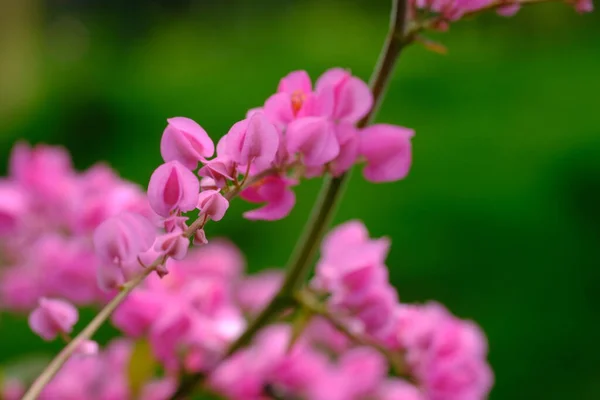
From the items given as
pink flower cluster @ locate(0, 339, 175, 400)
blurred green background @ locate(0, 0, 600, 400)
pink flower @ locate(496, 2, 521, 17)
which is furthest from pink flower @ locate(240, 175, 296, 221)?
blurred green background @ locate(0, 0, 600, 400)

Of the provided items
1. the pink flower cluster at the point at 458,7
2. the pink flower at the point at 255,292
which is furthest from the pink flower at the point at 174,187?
the pink flower at the point at 255,292

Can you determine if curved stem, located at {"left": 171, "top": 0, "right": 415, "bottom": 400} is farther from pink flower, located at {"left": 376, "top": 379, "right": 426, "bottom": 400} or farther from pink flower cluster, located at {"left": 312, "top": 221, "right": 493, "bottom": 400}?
pink flower, located at {"left": 376, "top": 379, "right": 426, "bottom": 400}

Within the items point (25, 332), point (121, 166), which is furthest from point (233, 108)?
point (25, 332)

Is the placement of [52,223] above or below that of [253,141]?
below

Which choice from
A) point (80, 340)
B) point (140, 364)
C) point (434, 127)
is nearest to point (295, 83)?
point (80, 340)

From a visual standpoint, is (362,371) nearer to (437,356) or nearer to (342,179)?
(437,356)
